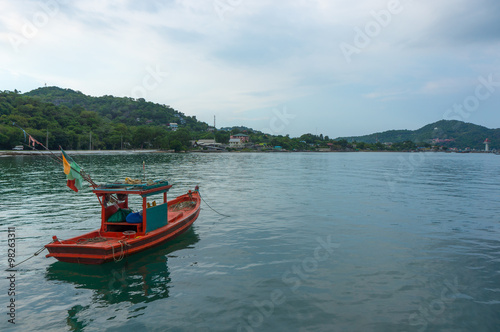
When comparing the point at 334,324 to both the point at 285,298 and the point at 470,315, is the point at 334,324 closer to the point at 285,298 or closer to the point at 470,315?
the point at 285,298

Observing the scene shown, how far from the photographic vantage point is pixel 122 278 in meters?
11.1

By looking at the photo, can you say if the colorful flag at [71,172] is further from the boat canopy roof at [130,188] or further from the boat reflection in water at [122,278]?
the boat reflection in water at [122,278]

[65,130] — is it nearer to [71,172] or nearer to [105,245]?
[71,172]

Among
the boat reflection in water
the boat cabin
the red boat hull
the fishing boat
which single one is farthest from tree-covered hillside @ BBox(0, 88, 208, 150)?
the boat reflection in water

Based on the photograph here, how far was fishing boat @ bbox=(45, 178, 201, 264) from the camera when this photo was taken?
1103cm

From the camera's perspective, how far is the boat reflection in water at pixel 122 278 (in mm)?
Result: 9773

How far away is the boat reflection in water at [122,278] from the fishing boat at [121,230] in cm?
50

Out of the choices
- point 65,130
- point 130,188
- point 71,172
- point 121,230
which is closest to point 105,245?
point 121,230

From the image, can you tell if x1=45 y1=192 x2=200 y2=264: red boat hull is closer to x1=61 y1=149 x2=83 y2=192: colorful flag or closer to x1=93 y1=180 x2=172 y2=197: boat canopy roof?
x1=93 y1=180 x2=172 y2=197: boat canopy roof

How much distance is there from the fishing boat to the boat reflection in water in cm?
50

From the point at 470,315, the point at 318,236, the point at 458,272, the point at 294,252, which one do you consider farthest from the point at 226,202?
the point at 470,315

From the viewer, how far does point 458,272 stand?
39.2 feet

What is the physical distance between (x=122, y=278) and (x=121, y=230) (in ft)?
9.64

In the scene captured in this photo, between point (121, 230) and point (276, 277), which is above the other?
point (121, 230)
